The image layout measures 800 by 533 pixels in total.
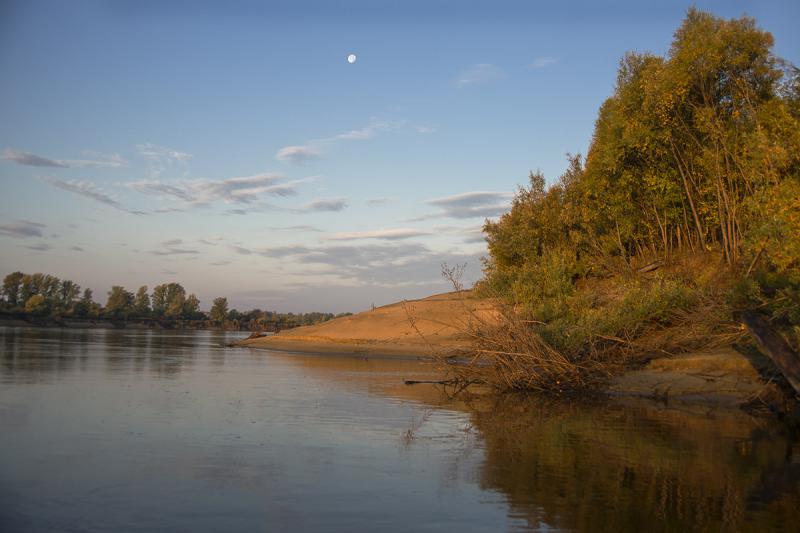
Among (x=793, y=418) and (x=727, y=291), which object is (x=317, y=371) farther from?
(x=793, y=418)

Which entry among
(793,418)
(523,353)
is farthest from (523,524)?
(523,353)

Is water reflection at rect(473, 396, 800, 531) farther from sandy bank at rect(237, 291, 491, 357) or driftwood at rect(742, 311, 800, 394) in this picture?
sandy bank at rect(237, 291, 491, 357)

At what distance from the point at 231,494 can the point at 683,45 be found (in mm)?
21053

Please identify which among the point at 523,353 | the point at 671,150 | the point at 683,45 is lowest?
the point at 523,353

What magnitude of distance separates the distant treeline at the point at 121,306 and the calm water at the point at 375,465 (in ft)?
302

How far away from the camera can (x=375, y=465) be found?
32.6 feet

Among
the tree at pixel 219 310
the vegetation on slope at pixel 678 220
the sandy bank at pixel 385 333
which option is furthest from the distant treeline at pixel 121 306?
the vegetation on slope at pixel 678 220

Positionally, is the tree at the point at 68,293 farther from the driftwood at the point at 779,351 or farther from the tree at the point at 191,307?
the driftwood at the point at 779,351

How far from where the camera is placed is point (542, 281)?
2891 cm

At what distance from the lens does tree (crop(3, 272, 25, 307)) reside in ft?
378

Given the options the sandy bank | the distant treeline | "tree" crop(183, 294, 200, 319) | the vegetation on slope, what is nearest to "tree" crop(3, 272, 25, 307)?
the distant treeline

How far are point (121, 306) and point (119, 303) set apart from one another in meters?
1.38

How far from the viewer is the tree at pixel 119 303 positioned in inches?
4934

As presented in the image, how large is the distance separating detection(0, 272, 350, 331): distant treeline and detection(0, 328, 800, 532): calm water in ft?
302
